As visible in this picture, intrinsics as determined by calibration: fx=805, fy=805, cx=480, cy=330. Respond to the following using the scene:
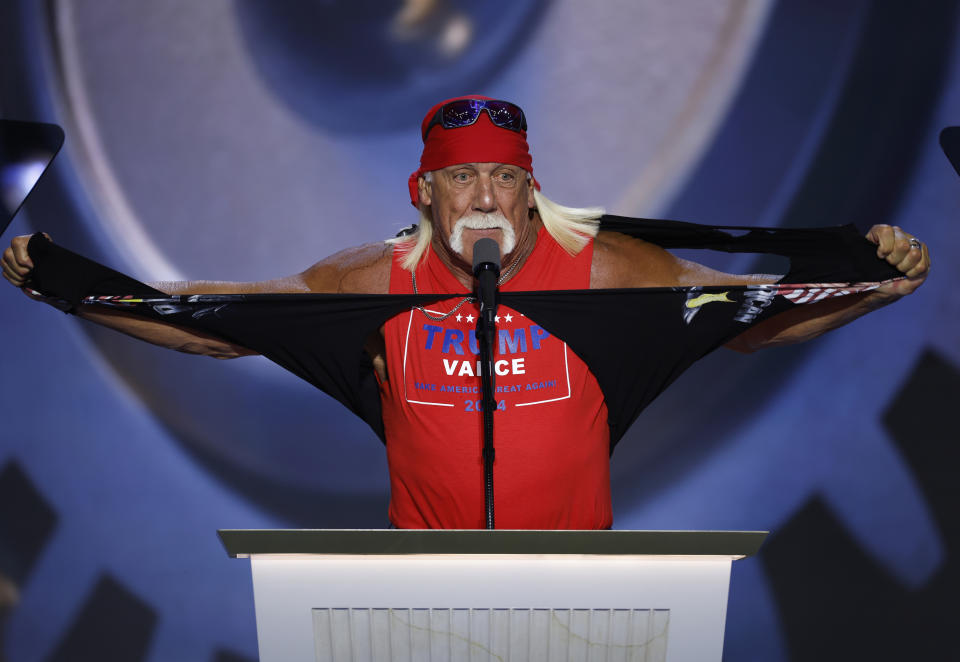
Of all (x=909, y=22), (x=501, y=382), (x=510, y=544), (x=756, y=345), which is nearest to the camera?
(x=510, y=544)

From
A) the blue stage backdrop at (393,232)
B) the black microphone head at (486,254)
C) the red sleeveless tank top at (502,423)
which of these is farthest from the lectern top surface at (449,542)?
the blue stage backdrop at (393,232)

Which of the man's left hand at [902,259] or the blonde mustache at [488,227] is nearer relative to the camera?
the man's left hand at [902,259]

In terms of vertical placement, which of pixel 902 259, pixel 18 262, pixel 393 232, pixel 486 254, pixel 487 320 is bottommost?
pixel 487 320

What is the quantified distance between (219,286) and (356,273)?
1.10 ft

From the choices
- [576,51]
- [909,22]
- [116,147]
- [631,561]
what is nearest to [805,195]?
[909,22]

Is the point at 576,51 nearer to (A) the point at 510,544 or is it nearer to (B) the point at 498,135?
(B) the point at 498,135

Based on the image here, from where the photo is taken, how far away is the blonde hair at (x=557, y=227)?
1.97 meters

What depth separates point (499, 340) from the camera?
6.01 ft

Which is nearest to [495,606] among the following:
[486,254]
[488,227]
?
[486,254]

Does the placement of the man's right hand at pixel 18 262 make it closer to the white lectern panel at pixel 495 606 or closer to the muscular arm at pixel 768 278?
the white lectern panel at pixel 495 606

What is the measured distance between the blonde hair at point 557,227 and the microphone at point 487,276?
1.95ft

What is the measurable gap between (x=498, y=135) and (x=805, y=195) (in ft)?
5.23

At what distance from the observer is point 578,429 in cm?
185

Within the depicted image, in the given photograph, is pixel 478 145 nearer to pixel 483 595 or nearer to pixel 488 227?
pixel 488 227
